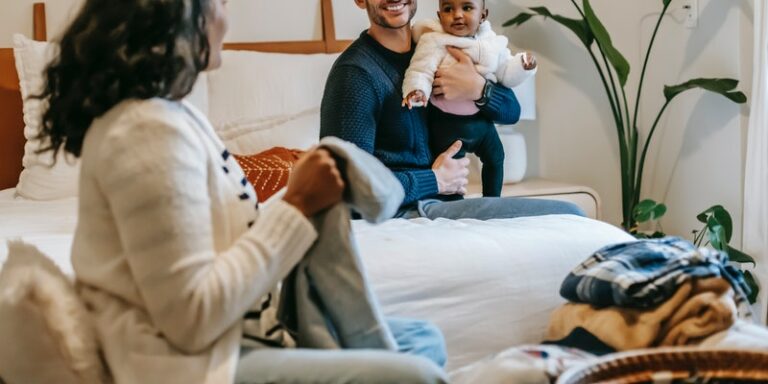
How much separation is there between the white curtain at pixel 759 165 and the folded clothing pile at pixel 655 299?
1.22 metres

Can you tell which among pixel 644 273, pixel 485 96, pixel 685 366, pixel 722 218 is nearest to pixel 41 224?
pixel 485 96

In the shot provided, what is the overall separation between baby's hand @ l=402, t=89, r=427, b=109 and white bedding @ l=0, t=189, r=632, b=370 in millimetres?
399

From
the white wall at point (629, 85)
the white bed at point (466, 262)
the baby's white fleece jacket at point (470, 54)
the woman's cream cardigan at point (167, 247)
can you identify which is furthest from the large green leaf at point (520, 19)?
the woman's cream cardigan at point (167, 247)

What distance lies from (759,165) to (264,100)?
4.95 ft

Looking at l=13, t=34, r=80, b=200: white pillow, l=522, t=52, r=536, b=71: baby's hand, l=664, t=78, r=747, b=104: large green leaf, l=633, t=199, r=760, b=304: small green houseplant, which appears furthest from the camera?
l=664, t=78, r=747, b=104: large green leaf

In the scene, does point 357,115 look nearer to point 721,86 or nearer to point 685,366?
point 685,366

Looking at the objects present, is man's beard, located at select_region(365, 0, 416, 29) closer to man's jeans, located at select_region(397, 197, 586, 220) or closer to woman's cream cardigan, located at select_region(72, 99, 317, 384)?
man's jeans, located at select_region(397, 197, 586, 220)

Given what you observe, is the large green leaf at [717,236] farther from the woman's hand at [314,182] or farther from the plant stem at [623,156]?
the woman's hand at [314,182]

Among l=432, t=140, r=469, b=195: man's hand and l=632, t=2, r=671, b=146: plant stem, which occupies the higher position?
l=632, t=2, r=671, b=146: plant stem

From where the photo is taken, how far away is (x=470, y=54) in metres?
2.38

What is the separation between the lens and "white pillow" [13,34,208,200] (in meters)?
2.55

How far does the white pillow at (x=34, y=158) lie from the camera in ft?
8.36

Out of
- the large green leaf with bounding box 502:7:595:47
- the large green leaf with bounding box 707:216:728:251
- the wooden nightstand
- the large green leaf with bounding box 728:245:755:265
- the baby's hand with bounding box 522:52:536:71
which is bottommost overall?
the large green leaf with bounding box 728:245:755:265

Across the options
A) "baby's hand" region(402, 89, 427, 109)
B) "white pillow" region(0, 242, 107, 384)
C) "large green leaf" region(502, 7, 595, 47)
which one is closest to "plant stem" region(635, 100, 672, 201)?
"large green leaf" region(502, 7, 595, 47)
